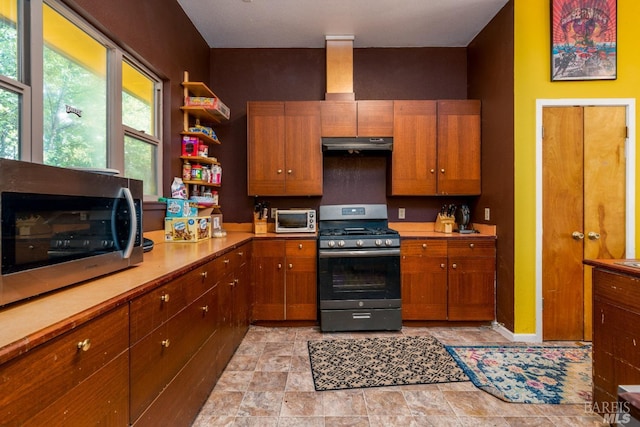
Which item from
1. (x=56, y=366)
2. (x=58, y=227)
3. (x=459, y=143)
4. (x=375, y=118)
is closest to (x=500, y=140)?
(x=459, y=143)

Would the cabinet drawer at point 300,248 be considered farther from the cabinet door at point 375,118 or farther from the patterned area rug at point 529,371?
the patterned area rug at point 529,371

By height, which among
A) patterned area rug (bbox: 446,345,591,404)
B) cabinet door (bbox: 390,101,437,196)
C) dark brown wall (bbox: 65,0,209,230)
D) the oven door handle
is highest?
dark brown wall (bbox: 65,0,209,230)

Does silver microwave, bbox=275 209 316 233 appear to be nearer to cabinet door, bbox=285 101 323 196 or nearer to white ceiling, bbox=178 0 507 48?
cabinet door, bbox=285 101 323 196

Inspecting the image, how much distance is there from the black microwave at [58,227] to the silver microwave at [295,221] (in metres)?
1.85

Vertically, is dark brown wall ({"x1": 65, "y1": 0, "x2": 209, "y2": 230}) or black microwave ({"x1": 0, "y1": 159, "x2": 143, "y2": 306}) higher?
dark brown wall ({"x1": 65, "y1": 0, "x2": 209, "y2": 230})

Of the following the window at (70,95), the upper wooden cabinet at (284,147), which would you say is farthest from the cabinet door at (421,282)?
the window at (70,95)

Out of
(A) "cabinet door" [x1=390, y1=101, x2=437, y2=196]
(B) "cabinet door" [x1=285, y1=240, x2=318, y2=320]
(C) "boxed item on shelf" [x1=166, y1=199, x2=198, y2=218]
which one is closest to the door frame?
(A) "cabinet door" [x1=390, y1=101, x2=437, y2=196]

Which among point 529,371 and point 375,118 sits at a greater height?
point 375,118

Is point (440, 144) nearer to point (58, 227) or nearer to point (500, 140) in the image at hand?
point (500, 140)

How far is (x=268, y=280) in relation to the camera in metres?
3.10

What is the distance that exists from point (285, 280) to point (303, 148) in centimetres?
134

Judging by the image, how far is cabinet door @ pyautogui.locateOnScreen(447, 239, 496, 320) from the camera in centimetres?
306

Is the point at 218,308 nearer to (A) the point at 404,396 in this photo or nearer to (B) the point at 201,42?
(A) the point at 404,396

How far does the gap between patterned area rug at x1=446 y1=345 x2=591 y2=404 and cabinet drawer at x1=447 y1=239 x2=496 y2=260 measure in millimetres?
817
